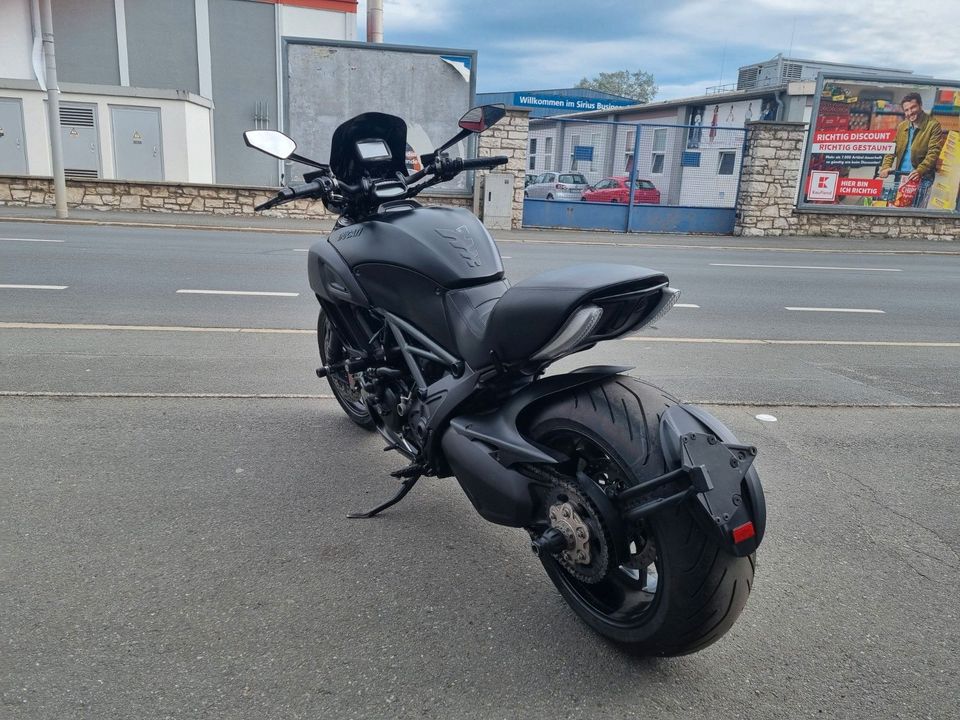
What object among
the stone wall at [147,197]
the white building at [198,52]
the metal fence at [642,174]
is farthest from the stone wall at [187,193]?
the white building at [198,52]

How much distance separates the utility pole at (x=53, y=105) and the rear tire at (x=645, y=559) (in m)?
17.0

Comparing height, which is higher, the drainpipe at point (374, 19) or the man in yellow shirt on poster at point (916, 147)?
the drainpipe at point (374, 19)

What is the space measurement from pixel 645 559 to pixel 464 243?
1402mm

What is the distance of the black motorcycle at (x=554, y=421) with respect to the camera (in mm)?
2102

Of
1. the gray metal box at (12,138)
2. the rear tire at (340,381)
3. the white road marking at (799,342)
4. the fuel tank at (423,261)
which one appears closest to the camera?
the fuel tank at (423,261)

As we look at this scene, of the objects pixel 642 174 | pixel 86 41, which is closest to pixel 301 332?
pixel 642 174

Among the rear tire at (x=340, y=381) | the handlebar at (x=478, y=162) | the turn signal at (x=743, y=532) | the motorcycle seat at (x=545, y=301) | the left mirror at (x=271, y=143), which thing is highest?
the left mirror at (x=271, y=143)

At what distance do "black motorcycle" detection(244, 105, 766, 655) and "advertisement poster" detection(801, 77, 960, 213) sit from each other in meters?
19.5

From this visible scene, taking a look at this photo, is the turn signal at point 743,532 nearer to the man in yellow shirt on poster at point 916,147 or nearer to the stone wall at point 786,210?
the stone wall at point 786,210

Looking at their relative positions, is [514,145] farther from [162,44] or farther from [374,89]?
[162,44]

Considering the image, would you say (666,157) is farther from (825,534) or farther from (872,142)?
(825,534)

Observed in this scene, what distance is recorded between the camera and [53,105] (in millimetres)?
16000

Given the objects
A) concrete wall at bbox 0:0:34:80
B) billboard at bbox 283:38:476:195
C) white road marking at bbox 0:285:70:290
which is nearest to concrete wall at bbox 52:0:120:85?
concrete wall at bbox 0:0:34:80

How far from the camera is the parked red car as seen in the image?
20297 mm
